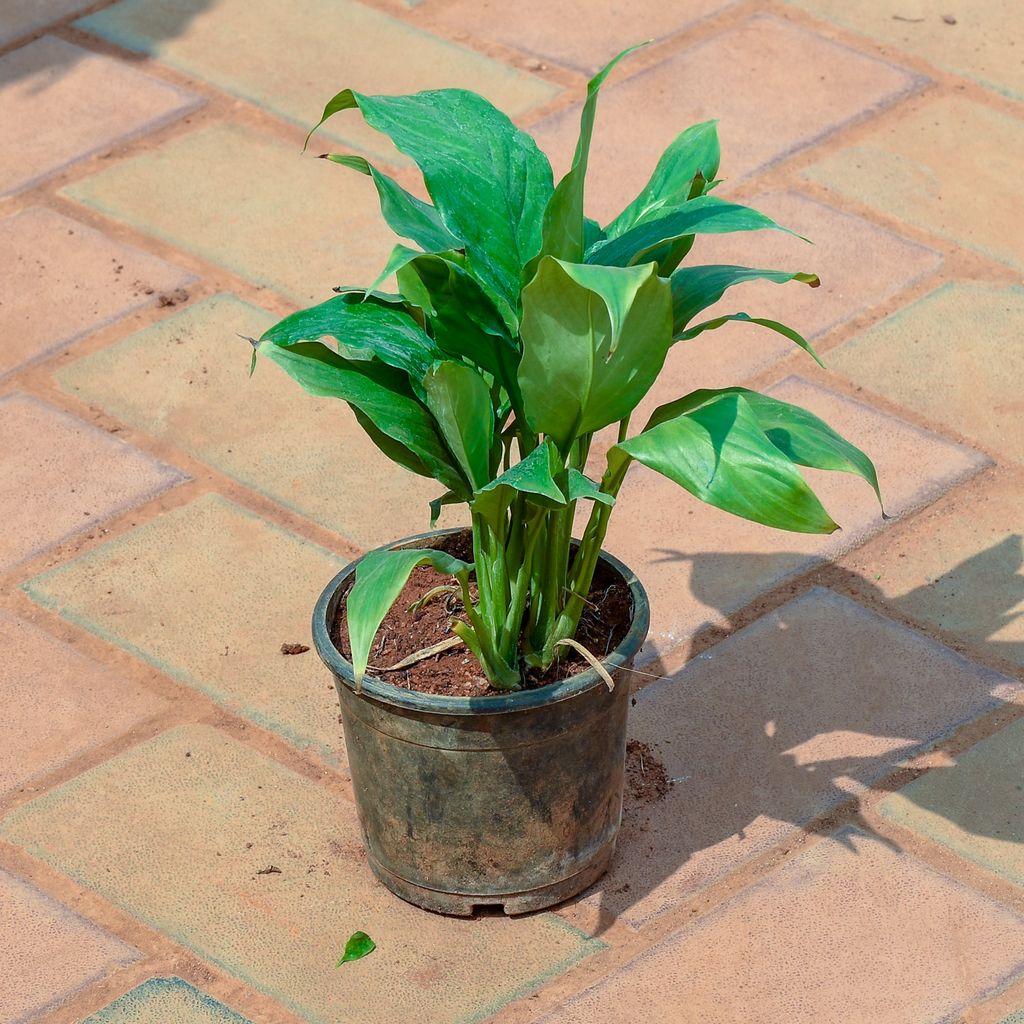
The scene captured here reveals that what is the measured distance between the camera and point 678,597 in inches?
126

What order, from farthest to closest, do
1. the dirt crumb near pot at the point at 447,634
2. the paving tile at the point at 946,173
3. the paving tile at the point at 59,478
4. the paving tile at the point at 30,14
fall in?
the paving tile at the point at 30,14 → the paving tile at the point at 946,173 → the paving tile at the point at 59,478 → the dirt crumb near pot at the point at 447,634

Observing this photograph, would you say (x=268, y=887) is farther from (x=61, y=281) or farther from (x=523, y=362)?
(x=61, y=281)

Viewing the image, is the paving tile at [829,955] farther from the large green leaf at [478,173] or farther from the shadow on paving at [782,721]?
the large green leaf at [478,173]

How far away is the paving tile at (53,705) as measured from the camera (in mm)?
2934

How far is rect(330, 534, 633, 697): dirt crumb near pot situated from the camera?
2.50 m

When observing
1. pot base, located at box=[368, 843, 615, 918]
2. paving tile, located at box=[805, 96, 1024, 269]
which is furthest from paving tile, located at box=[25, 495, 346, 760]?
paving tile, located at box=[805, 96, 1024, 269]

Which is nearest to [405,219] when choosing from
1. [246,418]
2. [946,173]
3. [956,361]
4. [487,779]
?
[487,779]

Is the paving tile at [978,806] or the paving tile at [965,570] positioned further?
the paving tile at [965,570]

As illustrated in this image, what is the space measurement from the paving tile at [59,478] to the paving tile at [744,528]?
868 mm

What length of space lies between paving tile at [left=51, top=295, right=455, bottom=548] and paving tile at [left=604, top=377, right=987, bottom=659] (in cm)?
37

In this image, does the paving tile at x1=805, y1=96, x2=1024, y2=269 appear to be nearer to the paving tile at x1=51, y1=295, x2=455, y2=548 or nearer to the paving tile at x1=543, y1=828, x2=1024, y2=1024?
the paving tile at x1=51, y1=295, x2=455, y2=548

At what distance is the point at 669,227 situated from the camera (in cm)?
226

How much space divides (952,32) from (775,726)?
8.11 feet

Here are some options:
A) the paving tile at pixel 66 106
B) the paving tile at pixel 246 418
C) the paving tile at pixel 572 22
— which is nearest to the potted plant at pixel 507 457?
the paving tile at pixel 246 418
